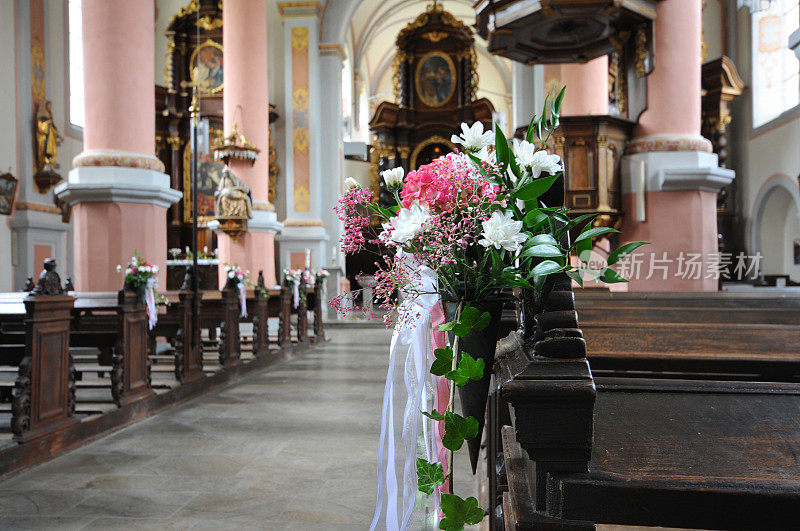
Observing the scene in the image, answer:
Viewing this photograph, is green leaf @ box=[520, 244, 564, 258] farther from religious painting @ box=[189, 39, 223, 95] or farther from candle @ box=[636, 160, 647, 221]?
religious painting @ box=[189, 39, 223, 95]

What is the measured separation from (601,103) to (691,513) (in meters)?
9.79

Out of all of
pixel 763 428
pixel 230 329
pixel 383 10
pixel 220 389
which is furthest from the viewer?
pixel 383 10

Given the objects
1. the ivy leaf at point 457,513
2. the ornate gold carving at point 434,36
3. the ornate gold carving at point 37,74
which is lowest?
the ivy leaf at point 457,513

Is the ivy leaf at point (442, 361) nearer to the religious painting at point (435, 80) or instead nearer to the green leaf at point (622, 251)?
the green leaf at point (622, 251)

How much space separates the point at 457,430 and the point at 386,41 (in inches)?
1032

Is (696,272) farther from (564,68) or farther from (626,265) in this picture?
(564,68)

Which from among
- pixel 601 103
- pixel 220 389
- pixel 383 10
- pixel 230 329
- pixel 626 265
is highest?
pixel 383 10

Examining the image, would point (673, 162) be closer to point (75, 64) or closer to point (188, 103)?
point (75, 64)

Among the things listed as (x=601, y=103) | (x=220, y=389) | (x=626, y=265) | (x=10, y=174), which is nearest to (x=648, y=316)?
(x=220, y=389)

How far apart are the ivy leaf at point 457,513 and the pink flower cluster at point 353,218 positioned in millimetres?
574

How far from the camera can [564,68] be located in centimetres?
1007

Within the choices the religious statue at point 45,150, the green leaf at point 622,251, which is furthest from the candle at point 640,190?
the religious statue at point 45,150

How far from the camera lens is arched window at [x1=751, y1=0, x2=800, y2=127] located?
13789mm

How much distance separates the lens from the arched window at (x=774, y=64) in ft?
45.2
